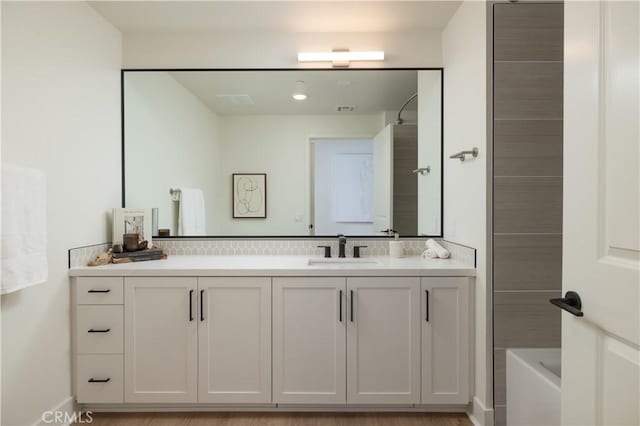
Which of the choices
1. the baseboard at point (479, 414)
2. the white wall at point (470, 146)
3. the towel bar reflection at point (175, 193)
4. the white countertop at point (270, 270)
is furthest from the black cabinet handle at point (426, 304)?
the towel bar reflection at point (175, 193)

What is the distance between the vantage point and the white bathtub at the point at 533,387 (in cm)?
142

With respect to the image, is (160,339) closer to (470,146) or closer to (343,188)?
(343,188)

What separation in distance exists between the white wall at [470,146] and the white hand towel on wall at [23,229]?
2.20 m

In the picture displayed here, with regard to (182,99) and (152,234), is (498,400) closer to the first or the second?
(152,234)

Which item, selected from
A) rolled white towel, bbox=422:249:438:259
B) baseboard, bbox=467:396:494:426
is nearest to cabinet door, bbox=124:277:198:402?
rolled white towel, bbox=422:249:438:259

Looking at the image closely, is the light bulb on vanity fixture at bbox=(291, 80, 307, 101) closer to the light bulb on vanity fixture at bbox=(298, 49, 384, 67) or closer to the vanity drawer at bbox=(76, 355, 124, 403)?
the light bulb on vanity fixture at bbox=(298, 49, 384, 67)

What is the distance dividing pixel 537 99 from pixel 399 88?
0.92 meters

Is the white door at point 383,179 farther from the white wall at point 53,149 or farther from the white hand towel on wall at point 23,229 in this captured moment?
the white hand towel on wall at point 23,229

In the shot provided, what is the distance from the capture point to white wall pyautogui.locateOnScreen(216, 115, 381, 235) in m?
2.53

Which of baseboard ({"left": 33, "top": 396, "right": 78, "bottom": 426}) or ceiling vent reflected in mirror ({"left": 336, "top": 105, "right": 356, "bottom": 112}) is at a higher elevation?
ceiling vent reflected in mirror ({"left": 336, "top": 105, "right": 356, "bottom": 112})

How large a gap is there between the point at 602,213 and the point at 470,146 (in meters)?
1.13

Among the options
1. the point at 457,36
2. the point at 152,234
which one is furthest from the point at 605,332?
the point at 152,234

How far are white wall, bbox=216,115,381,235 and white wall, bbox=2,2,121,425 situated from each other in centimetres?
80

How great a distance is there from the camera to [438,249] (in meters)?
2.27
